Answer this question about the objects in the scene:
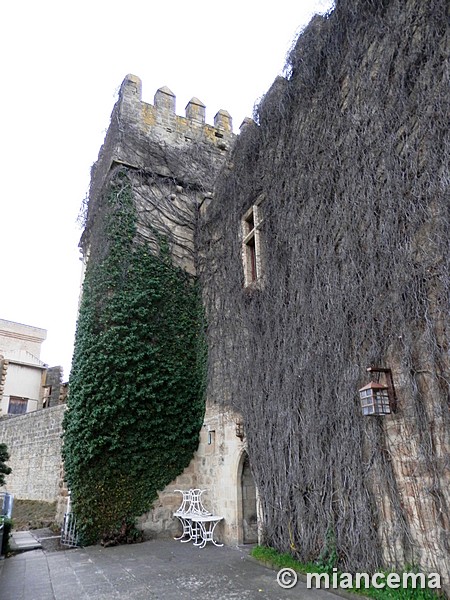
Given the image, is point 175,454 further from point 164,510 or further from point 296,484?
point 296,484

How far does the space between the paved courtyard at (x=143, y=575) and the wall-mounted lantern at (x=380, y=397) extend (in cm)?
168

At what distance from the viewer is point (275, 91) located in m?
6.62

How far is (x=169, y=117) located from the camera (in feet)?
33.4

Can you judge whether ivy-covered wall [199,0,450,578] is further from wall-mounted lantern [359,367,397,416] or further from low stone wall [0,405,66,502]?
low stone wall [0,405,66,502]

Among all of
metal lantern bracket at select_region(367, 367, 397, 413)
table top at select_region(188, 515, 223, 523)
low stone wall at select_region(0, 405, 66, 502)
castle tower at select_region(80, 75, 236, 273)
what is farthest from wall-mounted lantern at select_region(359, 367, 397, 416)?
low stone wall at select_region(0, 405, 66, 502)

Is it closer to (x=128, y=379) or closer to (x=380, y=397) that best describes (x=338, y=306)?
(x=380, y=397)

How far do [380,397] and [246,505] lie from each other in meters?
3.45

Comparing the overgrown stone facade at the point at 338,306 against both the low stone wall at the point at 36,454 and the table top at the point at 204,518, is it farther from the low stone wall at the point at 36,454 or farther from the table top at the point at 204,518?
the low stone wall at the point at 36,454

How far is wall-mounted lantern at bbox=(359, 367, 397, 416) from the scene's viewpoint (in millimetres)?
3883

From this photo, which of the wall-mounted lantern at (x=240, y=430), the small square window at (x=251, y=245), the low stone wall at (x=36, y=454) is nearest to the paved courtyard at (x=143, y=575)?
the wall-mounted lantern at (x=240, y=430)

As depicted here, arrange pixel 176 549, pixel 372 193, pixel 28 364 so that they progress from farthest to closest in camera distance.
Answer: pixel 28 364 → pixel 176 549 → pixel 372 193

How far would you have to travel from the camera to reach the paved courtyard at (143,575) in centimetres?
410

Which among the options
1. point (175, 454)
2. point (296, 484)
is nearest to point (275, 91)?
point (296, 484)

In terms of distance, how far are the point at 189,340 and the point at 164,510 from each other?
9.59ft
